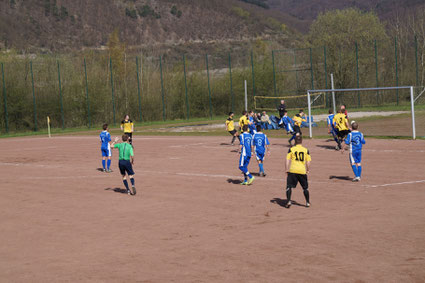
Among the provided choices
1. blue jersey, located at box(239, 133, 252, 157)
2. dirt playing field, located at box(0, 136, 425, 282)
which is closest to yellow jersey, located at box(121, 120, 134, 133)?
dirt playing field, located at box(0, 136, 425, 282)

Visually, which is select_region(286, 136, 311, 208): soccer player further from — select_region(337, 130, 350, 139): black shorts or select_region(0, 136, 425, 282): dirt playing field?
select_region(337, 130, 350, 139): black shorts

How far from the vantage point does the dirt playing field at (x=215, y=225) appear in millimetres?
10109

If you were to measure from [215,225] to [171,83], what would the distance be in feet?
153

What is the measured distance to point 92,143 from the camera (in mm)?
36812

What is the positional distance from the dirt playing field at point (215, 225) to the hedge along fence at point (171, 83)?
3027 centimetres

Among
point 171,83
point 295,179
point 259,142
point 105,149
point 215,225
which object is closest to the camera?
point 215,225

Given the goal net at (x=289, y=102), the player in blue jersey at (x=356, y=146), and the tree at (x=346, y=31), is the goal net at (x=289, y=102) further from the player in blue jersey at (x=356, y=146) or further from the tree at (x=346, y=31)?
the player in blue jersey at (x=356, y=146)

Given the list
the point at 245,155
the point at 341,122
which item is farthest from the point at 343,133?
the point at 245,155

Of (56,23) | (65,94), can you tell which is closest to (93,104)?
(65,94)

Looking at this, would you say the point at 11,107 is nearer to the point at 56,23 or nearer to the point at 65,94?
the point at 65,94

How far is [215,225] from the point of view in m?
13.5

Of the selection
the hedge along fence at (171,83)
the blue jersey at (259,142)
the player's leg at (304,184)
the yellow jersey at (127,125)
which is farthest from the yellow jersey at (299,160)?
the hedge along fence at (171,83)

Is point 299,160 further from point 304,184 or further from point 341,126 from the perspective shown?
point 341,126

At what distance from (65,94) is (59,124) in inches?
111
